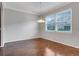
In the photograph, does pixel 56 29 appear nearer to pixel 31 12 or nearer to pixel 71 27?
pixel 71 27

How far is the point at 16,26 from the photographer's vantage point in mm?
4254

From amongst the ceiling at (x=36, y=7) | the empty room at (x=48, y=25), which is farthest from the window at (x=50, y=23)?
the ceiling at (x=36, y=7)

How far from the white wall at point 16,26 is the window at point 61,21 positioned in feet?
2.71

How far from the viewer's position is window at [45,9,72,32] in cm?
328

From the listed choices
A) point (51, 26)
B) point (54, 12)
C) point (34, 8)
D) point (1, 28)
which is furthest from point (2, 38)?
point (54, 12)

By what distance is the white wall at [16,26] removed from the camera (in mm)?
3746

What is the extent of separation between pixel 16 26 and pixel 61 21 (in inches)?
87.6

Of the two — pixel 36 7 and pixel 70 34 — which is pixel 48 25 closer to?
pixel 36 7

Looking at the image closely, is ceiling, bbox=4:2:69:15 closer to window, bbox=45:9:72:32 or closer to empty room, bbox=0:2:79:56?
empty room, bbox=0:2:79:56

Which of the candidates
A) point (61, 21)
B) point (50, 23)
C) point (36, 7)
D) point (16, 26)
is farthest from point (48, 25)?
point (16, 26)

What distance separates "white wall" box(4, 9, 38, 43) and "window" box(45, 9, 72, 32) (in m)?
0.83

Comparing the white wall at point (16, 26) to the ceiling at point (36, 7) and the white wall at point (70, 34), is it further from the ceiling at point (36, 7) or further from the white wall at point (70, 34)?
the white wall at point (70, 34)

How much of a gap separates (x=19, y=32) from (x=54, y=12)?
1958mm

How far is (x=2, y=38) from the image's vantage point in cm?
344
